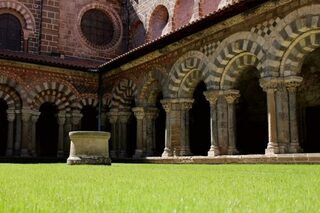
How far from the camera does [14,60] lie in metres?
16.2

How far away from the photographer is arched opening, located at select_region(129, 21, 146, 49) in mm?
21547

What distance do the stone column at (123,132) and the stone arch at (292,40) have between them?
8135mm

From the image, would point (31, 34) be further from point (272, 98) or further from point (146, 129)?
point (272, 98)

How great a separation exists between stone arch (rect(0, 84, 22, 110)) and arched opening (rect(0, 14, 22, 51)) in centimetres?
358

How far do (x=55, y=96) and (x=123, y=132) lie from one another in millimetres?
3192

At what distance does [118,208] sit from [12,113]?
14832mm

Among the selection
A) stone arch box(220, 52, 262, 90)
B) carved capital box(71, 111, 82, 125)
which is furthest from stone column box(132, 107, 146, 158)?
stone arch box(220, 52, 262, 90)

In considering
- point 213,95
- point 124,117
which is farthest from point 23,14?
point 213,95

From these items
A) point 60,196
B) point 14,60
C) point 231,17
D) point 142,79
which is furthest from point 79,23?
point 60,196

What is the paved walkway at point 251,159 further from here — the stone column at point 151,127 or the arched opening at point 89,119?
the arched opening at point 89,119

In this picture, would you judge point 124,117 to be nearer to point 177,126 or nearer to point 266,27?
A: point 177,126

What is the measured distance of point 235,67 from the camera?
39.9ft

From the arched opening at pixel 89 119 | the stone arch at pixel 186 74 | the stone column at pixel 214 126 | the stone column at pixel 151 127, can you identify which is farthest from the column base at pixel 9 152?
the stone column at pixel 214 126

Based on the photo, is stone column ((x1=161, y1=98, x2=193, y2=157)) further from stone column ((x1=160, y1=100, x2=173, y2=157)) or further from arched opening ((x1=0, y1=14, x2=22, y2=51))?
arched opening ((x1=0, y1=14, x2=22, y2=51))
